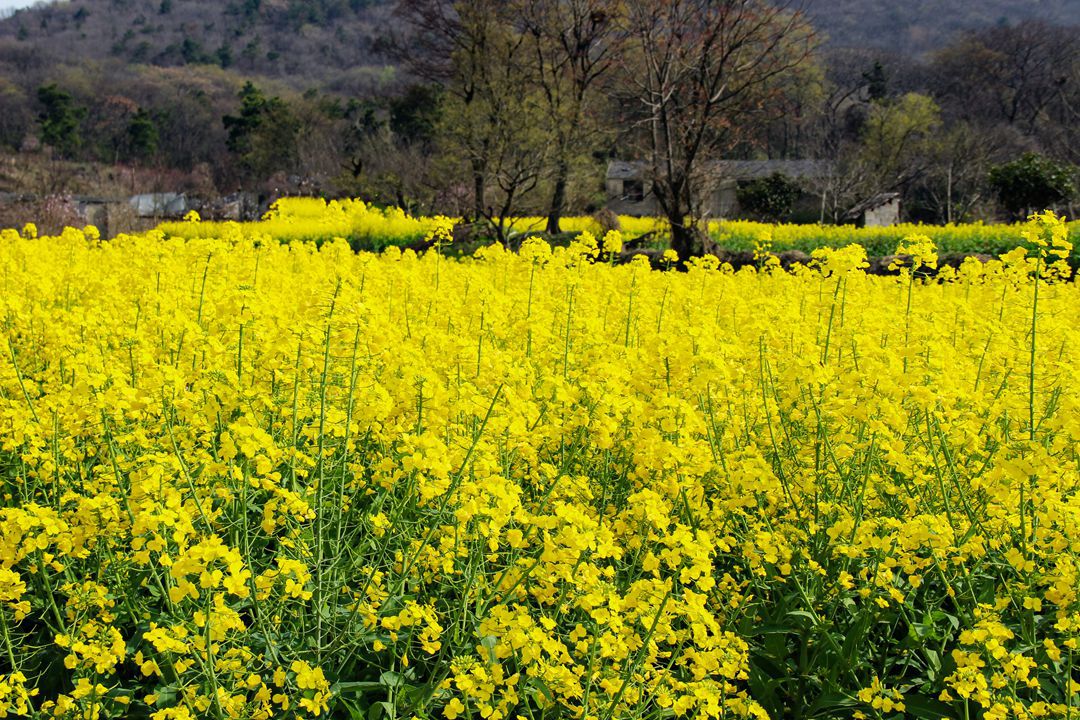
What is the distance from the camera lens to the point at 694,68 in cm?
1500

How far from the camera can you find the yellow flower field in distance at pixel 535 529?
88.0 inches

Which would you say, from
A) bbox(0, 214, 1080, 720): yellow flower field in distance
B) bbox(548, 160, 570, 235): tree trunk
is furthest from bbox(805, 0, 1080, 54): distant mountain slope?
bbox(0, 214, 1080, 720): yellow flower field in distance

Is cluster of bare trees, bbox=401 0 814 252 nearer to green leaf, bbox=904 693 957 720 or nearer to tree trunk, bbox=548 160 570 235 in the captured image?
tree trunk, bbox=548 160 570 235

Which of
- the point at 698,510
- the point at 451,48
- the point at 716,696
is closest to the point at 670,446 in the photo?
the point at 698,510

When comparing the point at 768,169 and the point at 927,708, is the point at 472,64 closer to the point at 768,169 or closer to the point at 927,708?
the point at 927,708

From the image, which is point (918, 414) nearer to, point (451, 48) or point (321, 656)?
point (321, 656)

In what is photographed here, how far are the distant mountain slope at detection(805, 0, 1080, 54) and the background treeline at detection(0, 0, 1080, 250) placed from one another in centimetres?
100

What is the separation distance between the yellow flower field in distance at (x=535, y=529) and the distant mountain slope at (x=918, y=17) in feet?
348

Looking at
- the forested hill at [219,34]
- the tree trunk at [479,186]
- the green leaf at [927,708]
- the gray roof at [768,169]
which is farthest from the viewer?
the forested hill at [219,34]

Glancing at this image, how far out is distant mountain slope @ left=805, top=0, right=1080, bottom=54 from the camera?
102 m

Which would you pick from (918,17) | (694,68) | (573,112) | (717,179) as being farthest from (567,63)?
(918,17)

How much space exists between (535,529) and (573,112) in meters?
18.9

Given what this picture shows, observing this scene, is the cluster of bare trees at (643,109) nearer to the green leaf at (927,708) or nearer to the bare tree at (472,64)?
the bare tree at (472,64)

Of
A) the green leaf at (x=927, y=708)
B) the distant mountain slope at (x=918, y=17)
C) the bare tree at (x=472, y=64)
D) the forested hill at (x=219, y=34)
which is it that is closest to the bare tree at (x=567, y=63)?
the bare tree at (x=472, y=64)
